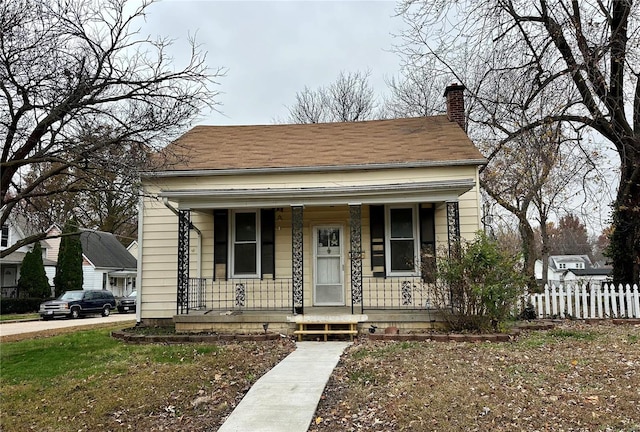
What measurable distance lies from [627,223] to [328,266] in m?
8.56

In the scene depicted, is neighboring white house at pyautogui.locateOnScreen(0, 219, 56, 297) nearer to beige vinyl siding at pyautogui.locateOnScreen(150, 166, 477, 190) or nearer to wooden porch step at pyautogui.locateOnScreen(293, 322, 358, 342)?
beige vinyl siding at pyautogui.locateOnScreen(150, 166, 477, 190)

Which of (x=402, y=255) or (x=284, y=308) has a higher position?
(x=402, y=255)

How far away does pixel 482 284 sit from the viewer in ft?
28.2

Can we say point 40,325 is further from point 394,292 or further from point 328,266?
point 394,292

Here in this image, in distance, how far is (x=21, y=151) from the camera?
24.6ft

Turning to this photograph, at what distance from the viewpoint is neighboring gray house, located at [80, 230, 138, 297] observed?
33.3m

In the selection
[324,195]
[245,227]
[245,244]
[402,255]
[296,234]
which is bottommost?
[402,255]

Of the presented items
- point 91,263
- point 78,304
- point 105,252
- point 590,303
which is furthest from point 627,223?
point 105,252

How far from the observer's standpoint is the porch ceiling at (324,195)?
9867 mm

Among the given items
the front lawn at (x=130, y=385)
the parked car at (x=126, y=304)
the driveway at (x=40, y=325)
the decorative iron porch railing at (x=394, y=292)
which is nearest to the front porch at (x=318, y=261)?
the decorative iron porch railing at (x=394, y=292)

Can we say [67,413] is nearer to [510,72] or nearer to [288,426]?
[288,426]

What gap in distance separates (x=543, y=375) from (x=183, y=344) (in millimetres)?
6240

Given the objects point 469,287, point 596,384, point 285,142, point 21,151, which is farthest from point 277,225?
point 596,384

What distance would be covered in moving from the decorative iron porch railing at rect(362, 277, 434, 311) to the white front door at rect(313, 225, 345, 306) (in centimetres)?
64
